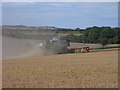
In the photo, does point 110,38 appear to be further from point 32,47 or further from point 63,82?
point 63,82

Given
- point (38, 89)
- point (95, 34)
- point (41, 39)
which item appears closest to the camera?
point (38, 89)

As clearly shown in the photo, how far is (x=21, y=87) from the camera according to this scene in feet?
33.8

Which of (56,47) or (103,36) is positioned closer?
(56,47)

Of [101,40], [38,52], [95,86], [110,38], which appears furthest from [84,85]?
[110,38]

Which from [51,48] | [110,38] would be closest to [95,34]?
[110,38]

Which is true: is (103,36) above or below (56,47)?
above

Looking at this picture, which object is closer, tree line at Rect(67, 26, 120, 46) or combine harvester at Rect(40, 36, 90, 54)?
combine harvester at Rect(40, 36, 90, 54)

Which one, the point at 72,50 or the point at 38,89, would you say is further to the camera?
the point at 72,50

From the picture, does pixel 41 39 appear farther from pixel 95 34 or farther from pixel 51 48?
pixel 95 34

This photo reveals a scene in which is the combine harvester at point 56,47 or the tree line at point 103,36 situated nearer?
the combine harvester at point 56,47

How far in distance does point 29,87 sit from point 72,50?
33924 millimetres

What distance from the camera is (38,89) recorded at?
10094 mm

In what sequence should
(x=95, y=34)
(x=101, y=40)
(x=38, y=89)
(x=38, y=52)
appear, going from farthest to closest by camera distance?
(x=95, y=34)
(x=101, y=40)
(x=38, y=52)
(x=38, y=89)

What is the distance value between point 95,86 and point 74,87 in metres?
0.90
